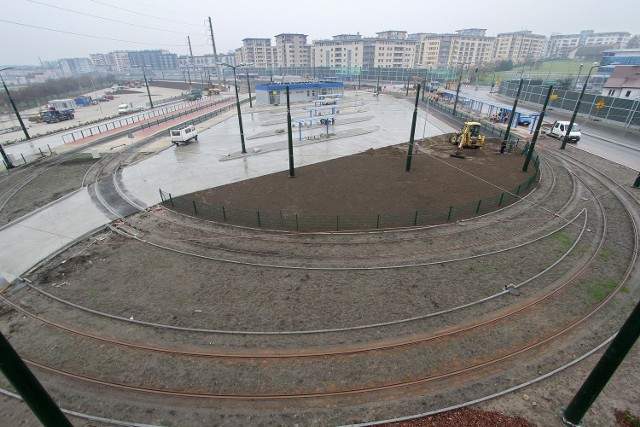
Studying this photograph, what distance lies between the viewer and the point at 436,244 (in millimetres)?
17266

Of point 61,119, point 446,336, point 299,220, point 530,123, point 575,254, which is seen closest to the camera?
point 446,336

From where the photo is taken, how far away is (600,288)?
13.9 meters

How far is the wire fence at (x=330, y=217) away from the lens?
1922 cm

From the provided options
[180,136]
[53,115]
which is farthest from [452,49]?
[53,115]

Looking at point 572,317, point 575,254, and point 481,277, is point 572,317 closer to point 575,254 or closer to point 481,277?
point 481,277

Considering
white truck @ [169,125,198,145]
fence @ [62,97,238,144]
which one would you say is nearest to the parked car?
white truck @ [169,125,198,145]

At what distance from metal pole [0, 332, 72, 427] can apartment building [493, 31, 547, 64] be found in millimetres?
217017

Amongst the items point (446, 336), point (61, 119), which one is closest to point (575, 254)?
point (446, 336)

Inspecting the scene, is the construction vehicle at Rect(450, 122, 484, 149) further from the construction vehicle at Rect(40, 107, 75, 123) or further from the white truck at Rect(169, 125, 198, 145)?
the construction vehicle at Rect(40, 107, 75, 123)

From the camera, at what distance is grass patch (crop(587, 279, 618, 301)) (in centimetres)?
1346

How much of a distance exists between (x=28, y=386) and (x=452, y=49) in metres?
178

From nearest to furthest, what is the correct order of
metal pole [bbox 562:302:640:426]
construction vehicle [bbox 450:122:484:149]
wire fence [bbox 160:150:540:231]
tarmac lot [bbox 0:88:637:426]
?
1. metal pole [bbox 562:302:640:426]
2. tarmac lot [bbox 0:88:637:426]
3. wire fence [bbox 160:150:540:231]
4. construction vehicle [bbox 450:122:484:149]

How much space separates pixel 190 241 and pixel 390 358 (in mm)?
12889

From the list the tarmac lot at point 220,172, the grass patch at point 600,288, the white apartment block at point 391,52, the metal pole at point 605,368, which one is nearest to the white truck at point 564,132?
the tarmac lot at point 220,172
